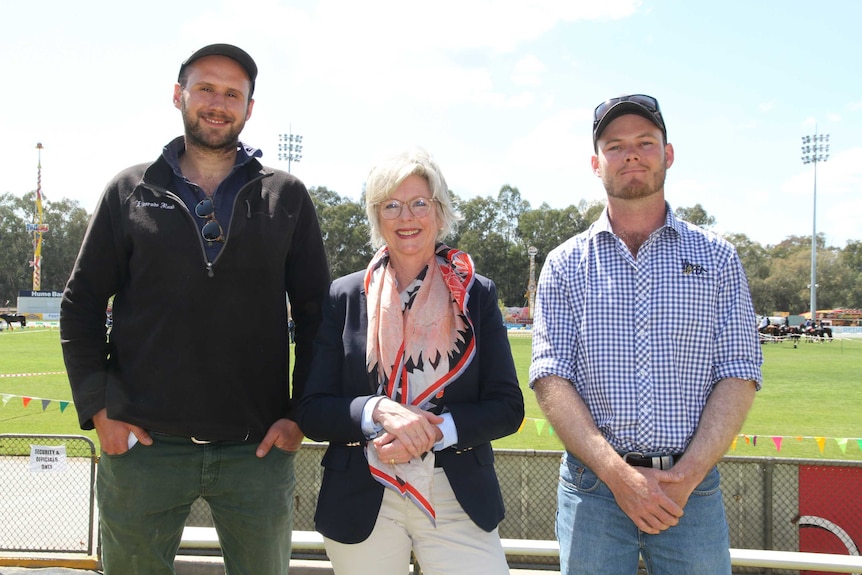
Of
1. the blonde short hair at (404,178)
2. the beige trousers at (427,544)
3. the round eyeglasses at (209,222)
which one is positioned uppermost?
the blonde short hair at (404,178)

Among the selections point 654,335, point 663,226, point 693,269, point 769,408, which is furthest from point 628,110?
point 769,408

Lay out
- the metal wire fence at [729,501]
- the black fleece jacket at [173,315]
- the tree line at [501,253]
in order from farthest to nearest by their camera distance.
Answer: the tree line at [501,253], the metal wire fence at [729,501], the black fleece jacket at [173,315]

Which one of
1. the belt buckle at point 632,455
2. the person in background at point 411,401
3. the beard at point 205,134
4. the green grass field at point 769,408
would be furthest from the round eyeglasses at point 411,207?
the green grass field at point 769,408

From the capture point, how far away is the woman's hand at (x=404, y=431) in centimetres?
204

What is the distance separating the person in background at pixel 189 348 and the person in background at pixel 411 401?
319 millimetres

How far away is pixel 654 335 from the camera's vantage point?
230 cm

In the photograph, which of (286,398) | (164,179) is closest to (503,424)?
(286,398)

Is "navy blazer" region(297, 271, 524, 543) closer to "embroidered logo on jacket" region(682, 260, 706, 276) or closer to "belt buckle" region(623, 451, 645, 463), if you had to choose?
"belt buckle" region(623, 451, 645, 463)

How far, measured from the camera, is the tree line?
72.9 m

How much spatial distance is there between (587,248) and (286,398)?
50.1 inches

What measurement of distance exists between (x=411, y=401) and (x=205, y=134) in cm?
125

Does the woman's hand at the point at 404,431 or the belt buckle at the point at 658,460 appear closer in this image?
the woman's hand at the point at 404,431

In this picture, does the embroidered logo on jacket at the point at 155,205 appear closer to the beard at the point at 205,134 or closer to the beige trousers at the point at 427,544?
the beard at the point at 205,134

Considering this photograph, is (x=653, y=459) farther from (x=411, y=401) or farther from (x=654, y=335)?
(x=411, y=401)
